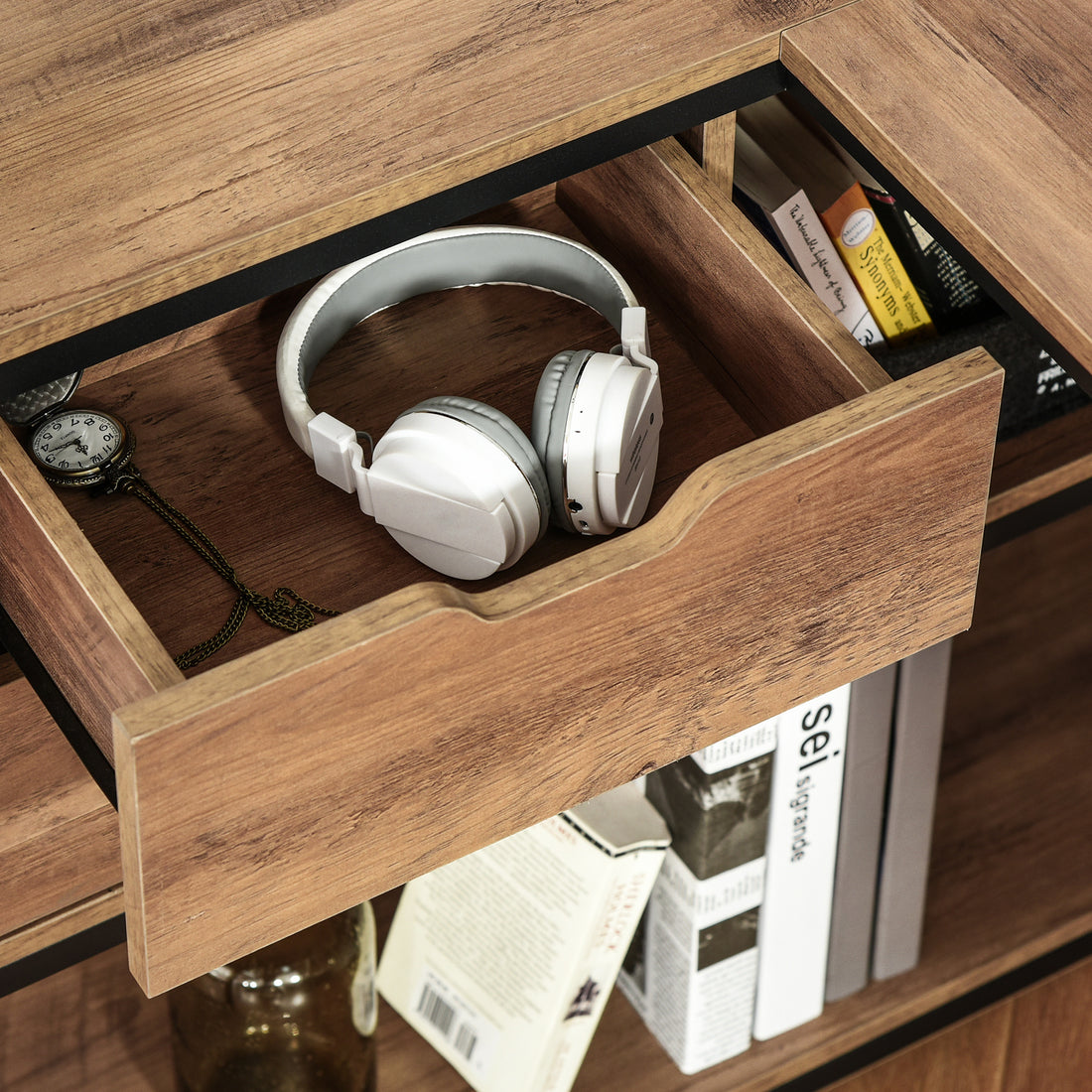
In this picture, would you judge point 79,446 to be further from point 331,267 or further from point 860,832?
point 860,832

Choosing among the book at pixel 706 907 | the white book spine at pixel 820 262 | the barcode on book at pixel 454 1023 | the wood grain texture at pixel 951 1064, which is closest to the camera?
the white book spine at pixel 820 262

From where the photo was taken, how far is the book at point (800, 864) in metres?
0.99

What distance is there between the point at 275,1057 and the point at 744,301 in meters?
0.63

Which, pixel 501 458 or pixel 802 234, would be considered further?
pixel 802 234

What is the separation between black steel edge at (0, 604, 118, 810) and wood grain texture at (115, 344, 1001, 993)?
9cm

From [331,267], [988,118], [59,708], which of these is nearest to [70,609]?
[59,708]

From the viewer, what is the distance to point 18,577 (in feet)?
2.19

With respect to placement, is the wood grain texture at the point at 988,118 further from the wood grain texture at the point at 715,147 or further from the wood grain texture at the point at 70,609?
the wood grain texture at the point at 70,609

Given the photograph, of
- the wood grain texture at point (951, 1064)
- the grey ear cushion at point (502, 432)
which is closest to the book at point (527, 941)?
the wood grain texture at point (951, 1064)

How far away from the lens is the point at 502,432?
26.2 inches

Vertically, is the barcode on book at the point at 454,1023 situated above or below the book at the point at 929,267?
below

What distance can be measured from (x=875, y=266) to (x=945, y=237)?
0.21 metres

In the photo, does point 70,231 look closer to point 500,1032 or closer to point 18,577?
point 18,577

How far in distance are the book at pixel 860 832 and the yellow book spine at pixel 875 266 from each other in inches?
8.8
